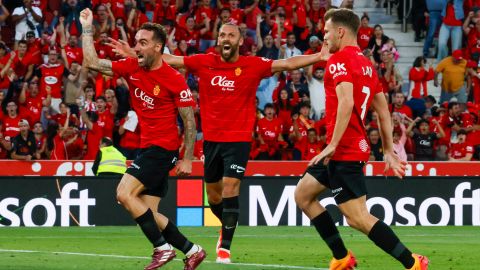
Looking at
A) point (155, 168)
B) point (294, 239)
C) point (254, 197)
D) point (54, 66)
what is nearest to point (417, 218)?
point (254, 197)

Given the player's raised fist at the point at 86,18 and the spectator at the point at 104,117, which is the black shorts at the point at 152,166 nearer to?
the player's raised fist at the point at 86,18

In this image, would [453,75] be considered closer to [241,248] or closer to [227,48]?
[241,248]

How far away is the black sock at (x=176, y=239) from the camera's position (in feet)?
37.5

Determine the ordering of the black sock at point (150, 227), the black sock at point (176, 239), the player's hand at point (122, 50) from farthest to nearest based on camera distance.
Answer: the player's hand at point (122, 50), the black sock at point (176, 239), the black sock at point (150, 227)

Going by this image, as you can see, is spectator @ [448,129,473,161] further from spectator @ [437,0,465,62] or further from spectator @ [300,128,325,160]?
spectator @ [437,0,465,62]

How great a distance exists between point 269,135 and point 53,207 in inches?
208

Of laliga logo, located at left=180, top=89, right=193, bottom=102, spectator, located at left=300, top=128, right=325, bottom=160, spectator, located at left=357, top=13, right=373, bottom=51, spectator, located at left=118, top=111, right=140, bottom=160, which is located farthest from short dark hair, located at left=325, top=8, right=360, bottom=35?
spectator, located at left=357, top=13, right=373, bottom=51

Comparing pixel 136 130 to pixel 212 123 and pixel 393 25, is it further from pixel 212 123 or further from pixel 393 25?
pixel 212 123

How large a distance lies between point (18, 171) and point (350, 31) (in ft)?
41.7

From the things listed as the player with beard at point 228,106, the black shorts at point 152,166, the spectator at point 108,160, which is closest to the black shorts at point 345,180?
the black shorts at point 152,166

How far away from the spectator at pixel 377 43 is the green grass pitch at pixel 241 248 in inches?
295

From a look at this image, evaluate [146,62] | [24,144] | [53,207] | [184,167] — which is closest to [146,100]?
[146,62]

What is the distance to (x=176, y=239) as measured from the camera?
37.6 feet

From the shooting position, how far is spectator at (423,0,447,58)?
91.0 ft
